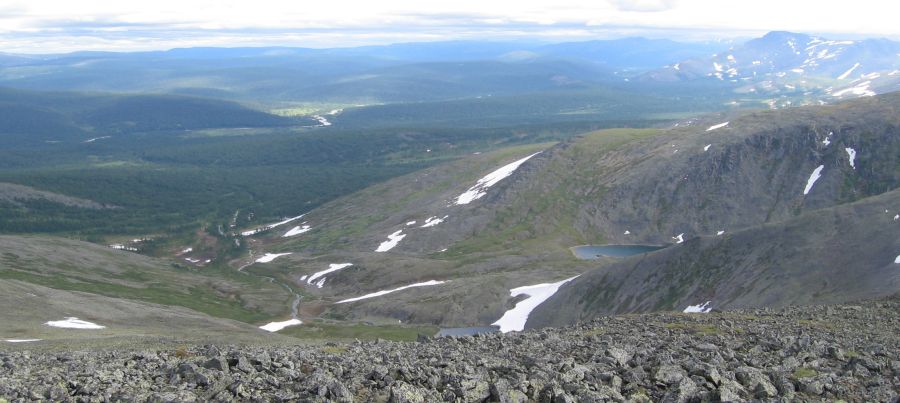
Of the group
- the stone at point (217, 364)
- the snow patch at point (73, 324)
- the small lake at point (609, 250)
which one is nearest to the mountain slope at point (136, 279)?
the snow patch at point (73, 324)

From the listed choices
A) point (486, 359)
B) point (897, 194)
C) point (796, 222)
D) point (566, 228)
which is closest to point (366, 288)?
point (566, 228)

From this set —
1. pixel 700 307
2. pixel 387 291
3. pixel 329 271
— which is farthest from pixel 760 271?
pixel 329 271

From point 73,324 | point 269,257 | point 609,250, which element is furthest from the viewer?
point 269,257

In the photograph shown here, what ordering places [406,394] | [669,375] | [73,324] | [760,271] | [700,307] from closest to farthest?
1. [406,394]
2. [669,375]
3. [73,324]
4. [700,307]
5. [760,271]

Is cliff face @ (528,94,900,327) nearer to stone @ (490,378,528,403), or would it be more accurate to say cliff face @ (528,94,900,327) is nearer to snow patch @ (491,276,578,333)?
snow patch @ (491,276,578,333)

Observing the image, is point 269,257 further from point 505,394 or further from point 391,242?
point 505,394

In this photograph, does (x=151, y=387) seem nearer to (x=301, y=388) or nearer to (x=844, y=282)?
(x=301, y=388)

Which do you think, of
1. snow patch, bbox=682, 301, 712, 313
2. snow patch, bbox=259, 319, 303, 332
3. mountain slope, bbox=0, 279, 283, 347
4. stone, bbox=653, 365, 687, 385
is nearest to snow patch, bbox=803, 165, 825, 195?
snow patch, bbox=682, 301, 712, 313

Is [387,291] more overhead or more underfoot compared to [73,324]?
more underfoot
